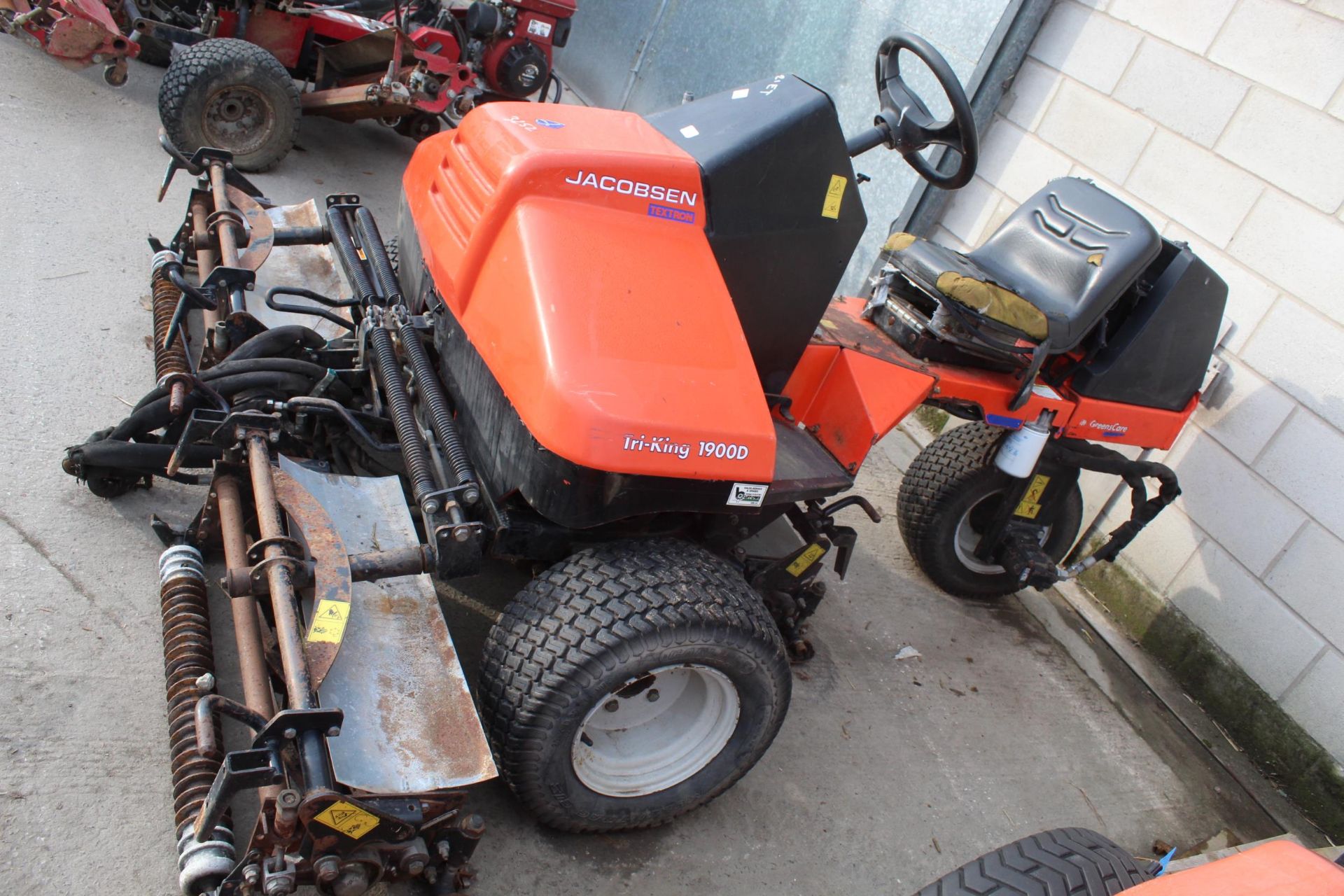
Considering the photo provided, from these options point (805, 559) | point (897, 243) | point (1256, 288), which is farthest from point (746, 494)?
point (1256, 288)

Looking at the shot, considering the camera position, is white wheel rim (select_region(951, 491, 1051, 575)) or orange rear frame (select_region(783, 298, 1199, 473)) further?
white wheel rim (select_region(951, 491, 1051, 575))

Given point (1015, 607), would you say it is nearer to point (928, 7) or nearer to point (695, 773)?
point (695, 773)

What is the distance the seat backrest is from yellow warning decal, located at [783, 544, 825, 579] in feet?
3.24

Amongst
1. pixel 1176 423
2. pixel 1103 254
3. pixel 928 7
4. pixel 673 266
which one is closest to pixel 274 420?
pixel 673 266

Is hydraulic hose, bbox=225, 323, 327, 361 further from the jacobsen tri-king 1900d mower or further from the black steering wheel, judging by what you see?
the black steering wheel

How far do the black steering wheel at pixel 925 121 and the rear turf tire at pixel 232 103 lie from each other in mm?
3271

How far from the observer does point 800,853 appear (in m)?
2.69

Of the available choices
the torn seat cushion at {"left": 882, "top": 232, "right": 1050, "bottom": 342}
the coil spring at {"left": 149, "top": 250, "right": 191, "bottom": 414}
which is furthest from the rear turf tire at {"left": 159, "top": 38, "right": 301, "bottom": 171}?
the torn seat cushion at {"left": 882, "top": 232, "right": 1050, "bottom": 342}

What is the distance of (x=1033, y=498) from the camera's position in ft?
12.2

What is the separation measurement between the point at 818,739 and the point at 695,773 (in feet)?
2.21

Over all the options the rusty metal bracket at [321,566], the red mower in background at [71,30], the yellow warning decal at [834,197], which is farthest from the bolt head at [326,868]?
the red mower in background at [71,30]

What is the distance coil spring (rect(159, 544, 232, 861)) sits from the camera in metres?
2.00

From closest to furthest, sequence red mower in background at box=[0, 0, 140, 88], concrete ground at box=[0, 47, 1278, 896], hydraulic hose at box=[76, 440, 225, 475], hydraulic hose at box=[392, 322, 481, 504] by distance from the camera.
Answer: concrete ground at box=[0, 47, 1278, 896]
hydraulic hose at box=[392, 322, 481, 504]
hydraulic hose at box=[76, 440, 225, 475]
red mower in background at box=[0, 0, 140, 88]

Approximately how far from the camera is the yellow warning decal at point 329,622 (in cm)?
216
